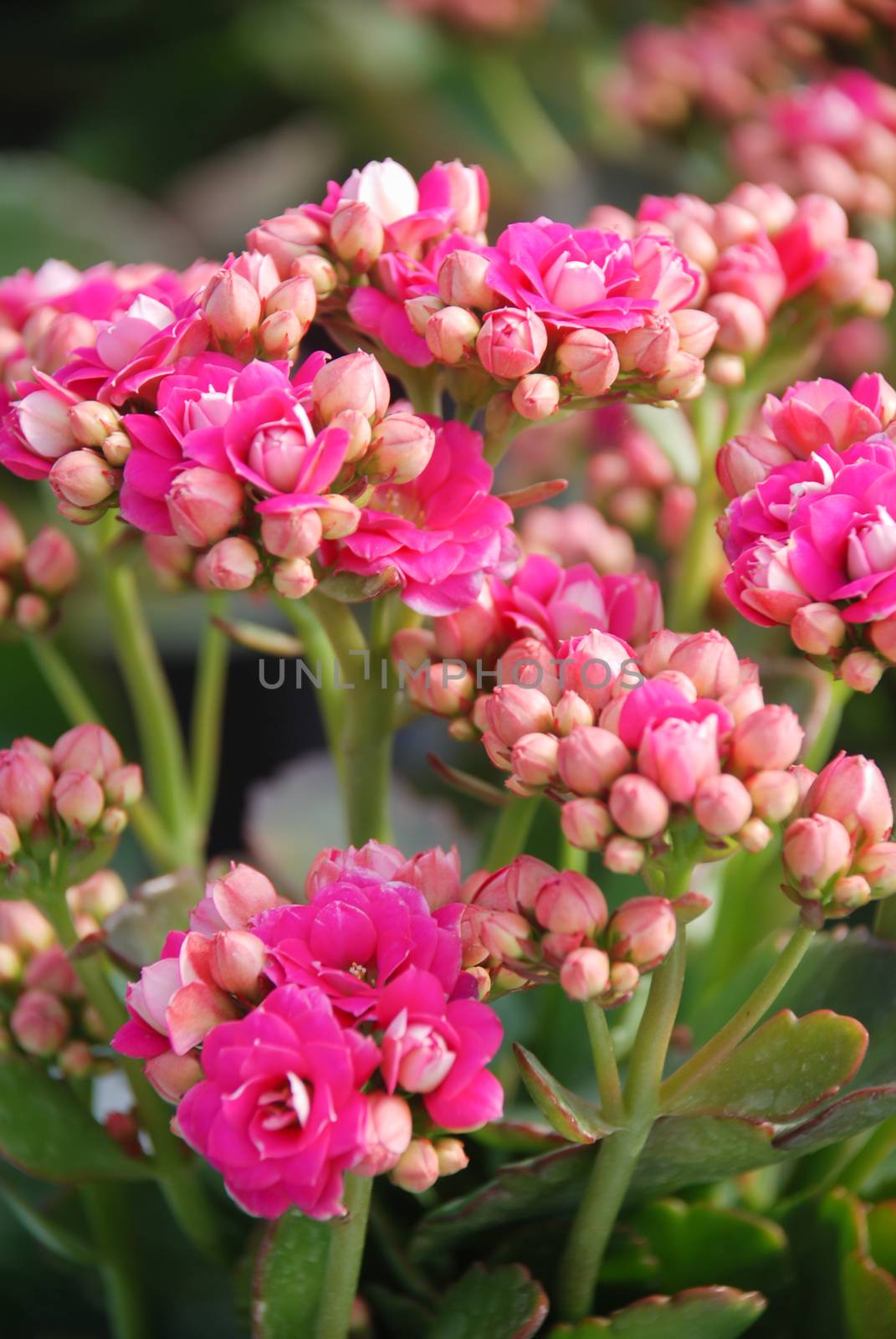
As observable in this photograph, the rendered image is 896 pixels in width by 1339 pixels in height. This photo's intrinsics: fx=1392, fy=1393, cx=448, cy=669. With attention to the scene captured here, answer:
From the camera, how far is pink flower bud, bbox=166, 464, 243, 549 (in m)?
0.37

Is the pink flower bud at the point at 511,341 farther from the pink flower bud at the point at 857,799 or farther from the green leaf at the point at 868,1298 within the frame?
the green leaf at the point at 868,1298

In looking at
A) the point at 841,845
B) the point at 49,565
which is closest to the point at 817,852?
the point at 841,845

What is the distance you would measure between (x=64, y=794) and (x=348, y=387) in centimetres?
16

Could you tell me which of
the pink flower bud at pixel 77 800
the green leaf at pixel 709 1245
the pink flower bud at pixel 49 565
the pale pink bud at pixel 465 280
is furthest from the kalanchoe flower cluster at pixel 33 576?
the green leaf at pixel 709 1245

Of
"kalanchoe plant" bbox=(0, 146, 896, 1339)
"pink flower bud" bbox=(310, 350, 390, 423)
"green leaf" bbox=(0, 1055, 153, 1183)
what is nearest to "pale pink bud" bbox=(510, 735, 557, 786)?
"kalanchoe plant" bbox=(0, 146, 896, 1339)

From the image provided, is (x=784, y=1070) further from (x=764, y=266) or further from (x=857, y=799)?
(x=764, y=266)

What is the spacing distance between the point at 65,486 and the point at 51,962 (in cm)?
19

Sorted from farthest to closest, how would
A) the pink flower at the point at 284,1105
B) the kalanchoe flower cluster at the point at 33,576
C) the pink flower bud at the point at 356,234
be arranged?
the kalanchoe flower cluster at the point at 33,576
the pink flower bud at the point at 356,234
the pink flower at the point at 284,1105

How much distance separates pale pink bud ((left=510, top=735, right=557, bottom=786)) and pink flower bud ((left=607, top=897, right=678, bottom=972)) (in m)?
0.04

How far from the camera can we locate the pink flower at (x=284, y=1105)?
323 millimetres

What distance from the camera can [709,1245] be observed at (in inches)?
18.3

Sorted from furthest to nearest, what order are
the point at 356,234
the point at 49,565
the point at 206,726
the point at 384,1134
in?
the point at 206,726, the point at 49,565, the point at 356,234, the point at 384,1134

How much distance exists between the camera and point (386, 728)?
18.6 inches

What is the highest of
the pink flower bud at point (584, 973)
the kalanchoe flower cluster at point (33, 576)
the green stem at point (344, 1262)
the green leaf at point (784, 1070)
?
the kalanchoe flower cluster at point (33, 576)
